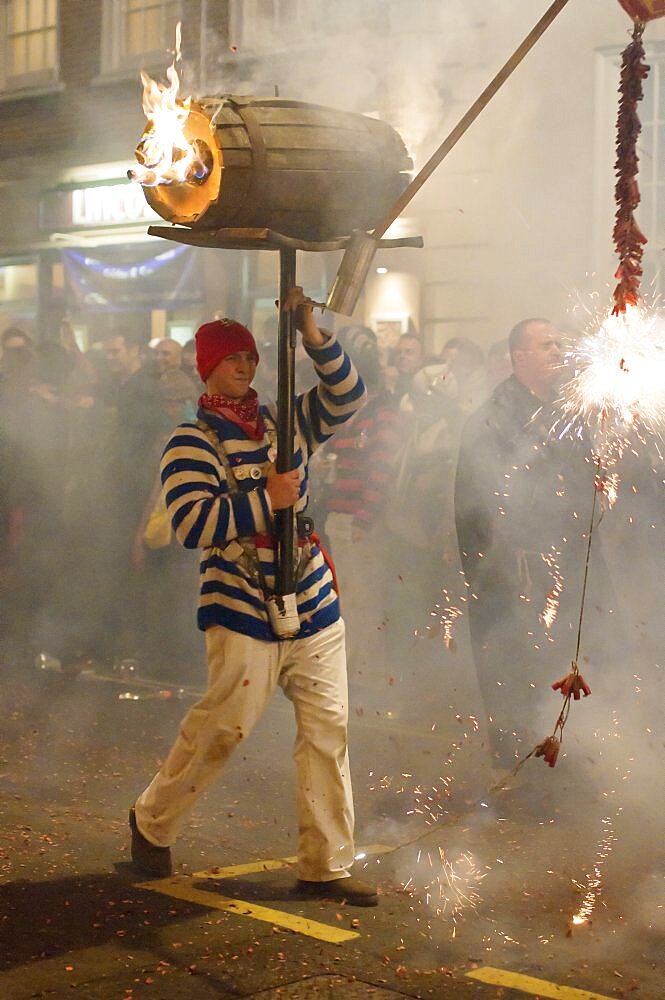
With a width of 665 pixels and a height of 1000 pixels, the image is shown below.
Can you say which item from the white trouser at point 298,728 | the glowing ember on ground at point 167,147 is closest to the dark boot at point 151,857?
the white trouser at point 298,728

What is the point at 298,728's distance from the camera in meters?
4.22

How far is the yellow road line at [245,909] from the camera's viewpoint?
3.88 metres

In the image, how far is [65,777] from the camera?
228 inches

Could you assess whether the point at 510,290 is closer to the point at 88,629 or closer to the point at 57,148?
the point at 88,629

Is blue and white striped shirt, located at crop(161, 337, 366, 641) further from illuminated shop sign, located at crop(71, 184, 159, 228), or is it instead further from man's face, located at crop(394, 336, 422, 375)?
illuminated shop sign, located at crop(71, 184, 159, 228)

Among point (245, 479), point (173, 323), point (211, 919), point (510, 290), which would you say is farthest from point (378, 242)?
point (173, 323)

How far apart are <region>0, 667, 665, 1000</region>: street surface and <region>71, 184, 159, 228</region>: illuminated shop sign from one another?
25.5 feet

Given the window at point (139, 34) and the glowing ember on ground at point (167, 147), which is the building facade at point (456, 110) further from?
the glowing ember on ground at point (167, 147)

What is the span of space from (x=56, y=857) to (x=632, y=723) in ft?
7.46

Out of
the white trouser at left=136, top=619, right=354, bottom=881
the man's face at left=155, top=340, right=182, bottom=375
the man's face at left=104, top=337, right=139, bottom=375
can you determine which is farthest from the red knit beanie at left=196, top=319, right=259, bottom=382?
the man's face at left=104, top=337, right=139, bottom=375

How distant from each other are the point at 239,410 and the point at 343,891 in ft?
4.79

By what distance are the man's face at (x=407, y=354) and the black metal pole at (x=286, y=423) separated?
3326 mm

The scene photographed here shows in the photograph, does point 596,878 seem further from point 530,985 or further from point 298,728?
point 298,728

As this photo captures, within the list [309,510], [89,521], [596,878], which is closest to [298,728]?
[596,878]
